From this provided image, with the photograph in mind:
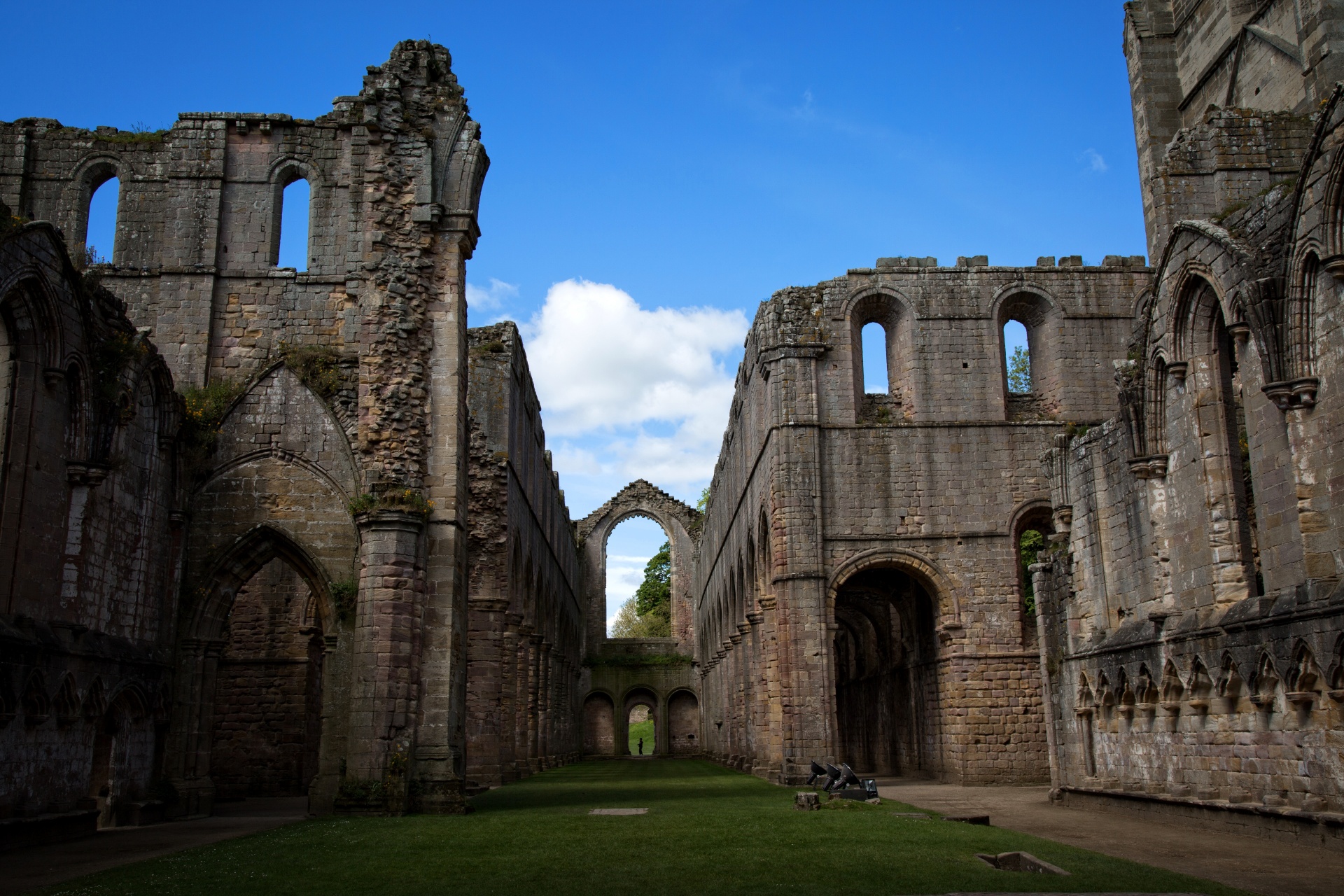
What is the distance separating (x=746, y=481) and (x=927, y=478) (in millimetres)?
6652

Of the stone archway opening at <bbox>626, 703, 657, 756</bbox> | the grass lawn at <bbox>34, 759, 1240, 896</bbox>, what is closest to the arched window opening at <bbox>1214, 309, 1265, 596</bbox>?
the grass lawn at <bbox>34, 759, 1240, 896</bbox>

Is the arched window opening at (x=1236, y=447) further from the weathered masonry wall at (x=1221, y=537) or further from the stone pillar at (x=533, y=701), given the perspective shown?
the stone pillar at (x=533, y=701)

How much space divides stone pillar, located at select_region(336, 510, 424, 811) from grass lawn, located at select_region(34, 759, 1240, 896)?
94cm

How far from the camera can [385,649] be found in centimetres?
1439

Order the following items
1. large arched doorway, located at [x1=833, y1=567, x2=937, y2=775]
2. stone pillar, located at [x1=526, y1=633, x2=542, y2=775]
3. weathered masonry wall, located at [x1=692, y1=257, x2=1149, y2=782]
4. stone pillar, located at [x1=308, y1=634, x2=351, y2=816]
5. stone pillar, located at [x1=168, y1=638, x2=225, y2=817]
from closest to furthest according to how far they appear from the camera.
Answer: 1. stone pillar, located at [x1=308, y1=634, x2=351, y2=816]
2. stone pillar, located at [x1=168, y1=638, x2=225, y2=817]
3. weathered masonry wall, located at [x1=692, y1=257, x2=1149, y2=782]
4. large arched doorway, located at [x1=833, y1=567, x2=937, y2=775]
5. stone pillar, located at [x1=526, y1=633, x2=542, y2=775]

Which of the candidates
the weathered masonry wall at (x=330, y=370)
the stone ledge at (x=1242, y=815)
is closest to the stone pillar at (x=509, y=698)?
the weathered masonry wall at (x=330, y=370)

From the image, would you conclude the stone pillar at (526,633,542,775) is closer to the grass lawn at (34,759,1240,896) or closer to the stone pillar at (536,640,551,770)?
the stone pillar at (536,640,551,770)

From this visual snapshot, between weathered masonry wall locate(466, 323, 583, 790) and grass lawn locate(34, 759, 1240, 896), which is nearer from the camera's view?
grass lawn locate(34, 759, 1240, 896)

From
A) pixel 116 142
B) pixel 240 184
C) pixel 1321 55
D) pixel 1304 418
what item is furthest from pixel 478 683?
pixel 1321 55

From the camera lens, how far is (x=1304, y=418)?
32.7 feet

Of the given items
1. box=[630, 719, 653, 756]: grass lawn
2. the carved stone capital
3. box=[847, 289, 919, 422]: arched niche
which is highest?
box=[847, 289, 919, 422]: arched niche

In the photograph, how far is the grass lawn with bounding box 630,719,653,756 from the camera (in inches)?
2549

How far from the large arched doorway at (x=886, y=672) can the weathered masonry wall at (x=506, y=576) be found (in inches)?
284

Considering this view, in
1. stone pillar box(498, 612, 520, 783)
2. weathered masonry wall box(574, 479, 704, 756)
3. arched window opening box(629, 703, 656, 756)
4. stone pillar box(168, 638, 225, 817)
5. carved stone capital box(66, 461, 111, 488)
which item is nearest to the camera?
carved stone capital box(66, 461, 111, 488)
